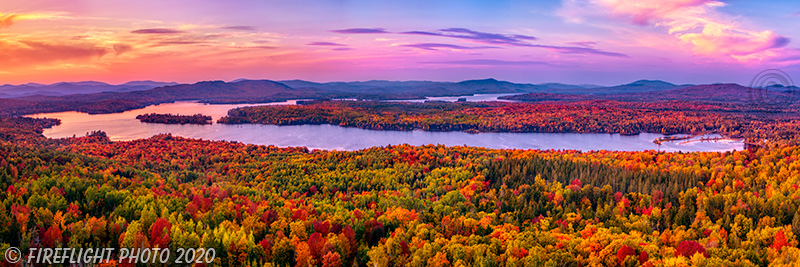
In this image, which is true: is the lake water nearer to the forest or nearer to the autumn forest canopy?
the autumn forest canopy

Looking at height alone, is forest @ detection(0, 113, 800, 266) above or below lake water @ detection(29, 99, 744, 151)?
above

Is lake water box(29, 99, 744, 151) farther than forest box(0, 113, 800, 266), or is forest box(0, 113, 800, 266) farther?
lake water box(29, 99, 744, 151)

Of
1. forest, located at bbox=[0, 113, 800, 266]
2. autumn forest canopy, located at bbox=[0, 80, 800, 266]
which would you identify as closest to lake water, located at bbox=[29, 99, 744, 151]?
autumn forest canopy, located at bbox=[0, 80, 800, 266]

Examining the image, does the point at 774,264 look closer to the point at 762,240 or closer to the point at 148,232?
the point at 762,240

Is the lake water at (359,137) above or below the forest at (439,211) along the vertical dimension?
below

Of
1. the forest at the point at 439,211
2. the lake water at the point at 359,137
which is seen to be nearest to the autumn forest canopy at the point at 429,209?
the forest at the point at 439,211

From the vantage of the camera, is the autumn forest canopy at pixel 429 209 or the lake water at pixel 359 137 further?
the lake water at pixel 359 137

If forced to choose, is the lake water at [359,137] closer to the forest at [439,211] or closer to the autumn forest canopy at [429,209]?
the autumn forest canopy at [429,209]

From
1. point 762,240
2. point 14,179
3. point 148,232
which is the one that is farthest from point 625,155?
point 14,179
